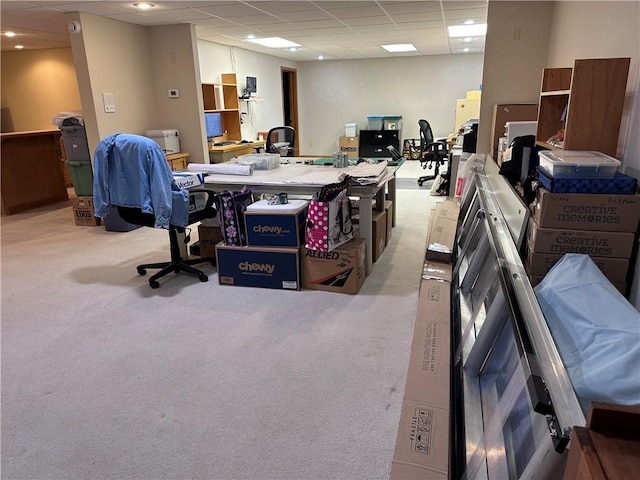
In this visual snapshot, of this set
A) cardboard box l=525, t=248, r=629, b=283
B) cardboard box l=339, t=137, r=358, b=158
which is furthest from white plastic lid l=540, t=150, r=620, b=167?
cardboard box l=339, t=137, r=358, b=158

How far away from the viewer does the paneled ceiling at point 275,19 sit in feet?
14.5

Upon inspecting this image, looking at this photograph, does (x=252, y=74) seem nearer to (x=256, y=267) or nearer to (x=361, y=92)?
(x=361, y=92)

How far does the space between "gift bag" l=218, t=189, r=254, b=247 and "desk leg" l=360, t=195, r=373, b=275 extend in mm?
892

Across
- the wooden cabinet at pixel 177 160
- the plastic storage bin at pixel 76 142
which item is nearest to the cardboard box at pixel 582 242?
the wooden cabinet at pixel 177 160

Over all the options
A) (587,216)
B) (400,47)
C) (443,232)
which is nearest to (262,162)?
(443,232)

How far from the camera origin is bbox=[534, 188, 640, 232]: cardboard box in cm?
166

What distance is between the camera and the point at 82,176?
5.06 m

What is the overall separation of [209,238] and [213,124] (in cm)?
335

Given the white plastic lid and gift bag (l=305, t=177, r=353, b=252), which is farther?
gift bag (l=305, t=177, r=353, b=252)

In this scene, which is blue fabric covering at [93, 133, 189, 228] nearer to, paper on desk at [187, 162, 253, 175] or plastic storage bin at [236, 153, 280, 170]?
paper on desk at [187, 162, 253, 175]

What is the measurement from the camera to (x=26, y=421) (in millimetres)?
1907

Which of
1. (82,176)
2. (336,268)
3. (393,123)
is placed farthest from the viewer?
(393,123)

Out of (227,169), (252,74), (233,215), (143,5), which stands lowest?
(233,215)

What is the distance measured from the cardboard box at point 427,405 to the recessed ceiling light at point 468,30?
5.10 metres
